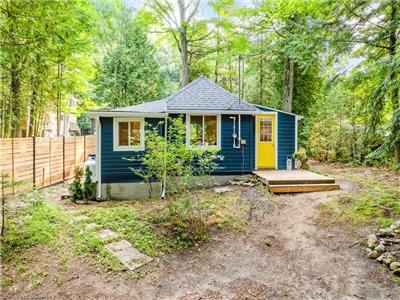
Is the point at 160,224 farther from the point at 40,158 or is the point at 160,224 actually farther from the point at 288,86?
the point at 288,86

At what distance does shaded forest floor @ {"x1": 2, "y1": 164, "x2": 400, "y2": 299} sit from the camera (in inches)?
140

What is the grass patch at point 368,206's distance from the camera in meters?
5.24

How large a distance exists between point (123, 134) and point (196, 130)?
2.35 metres

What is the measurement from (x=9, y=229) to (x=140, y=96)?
522 inches

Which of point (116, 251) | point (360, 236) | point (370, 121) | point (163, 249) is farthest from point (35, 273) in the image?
point (370, 121)

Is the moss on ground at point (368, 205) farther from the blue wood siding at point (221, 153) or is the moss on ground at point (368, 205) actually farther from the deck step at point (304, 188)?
the blue wood siding at point (221, 153)

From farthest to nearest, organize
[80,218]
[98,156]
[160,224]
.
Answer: [98,156], [80,218], [160,224]

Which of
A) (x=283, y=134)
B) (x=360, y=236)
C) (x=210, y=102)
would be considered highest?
(x=210, y=102)

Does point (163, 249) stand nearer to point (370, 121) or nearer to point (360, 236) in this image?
point (360, 236)

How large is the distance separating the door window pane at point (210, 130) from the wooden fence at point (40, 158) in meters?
5.24

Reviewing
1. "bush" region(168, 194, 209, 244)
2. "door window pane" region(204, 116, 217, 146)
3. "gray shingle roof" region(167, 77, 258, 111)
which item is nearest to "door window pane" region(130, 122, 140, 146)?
"gray shingle roof" region(167, 77, 258, 111)

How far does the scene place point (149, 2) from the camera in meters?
14.2

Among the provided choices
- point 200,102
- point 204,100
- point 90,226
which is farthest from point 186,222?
point 204,100

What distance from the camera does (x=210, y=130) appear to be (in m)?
8.86
